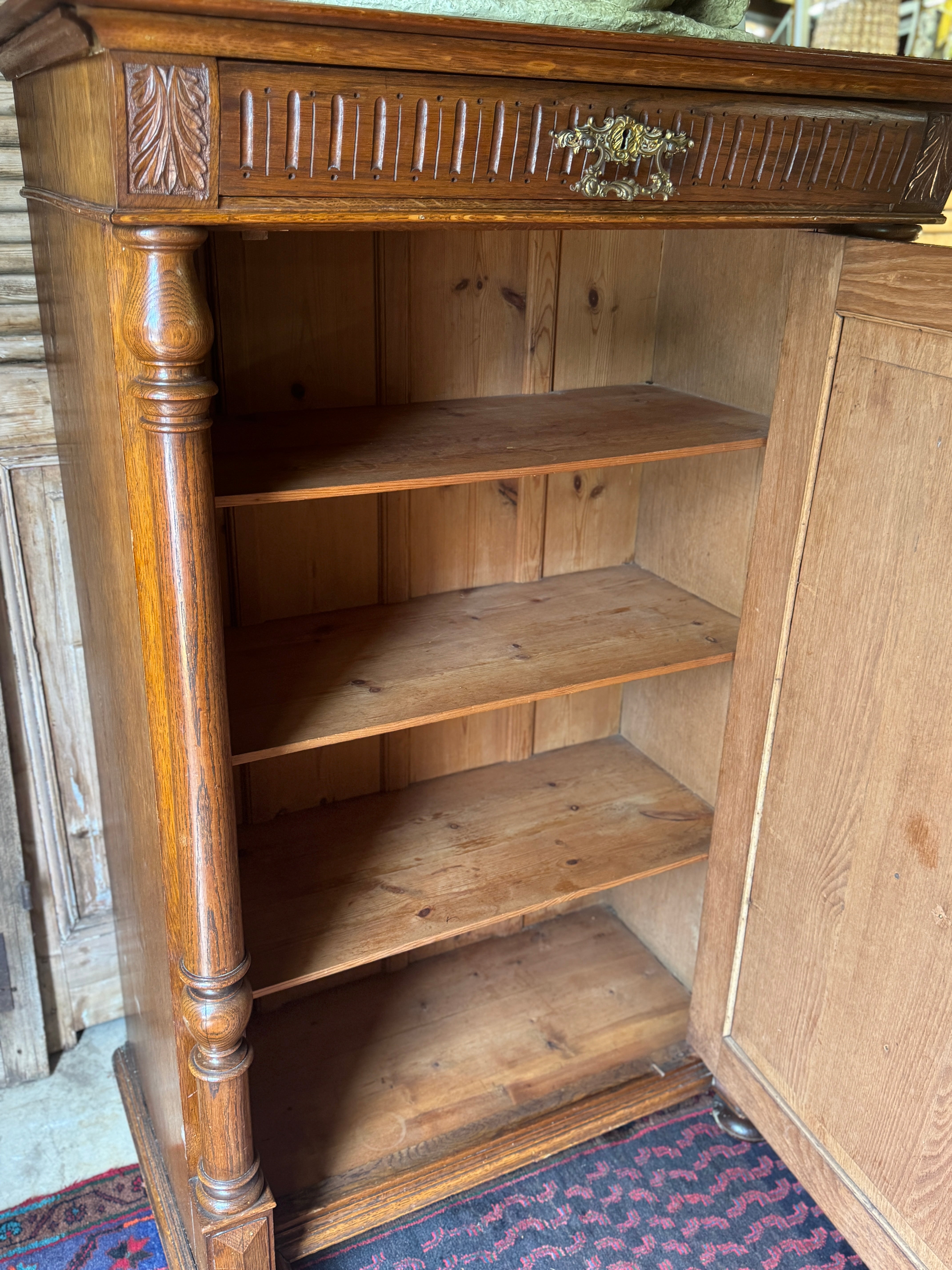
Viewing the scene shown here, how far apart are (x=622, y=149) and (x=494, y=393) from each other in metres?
0.61

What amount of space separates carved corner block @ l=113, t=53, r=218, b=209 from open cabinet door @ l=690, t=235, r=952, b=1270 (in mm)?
810

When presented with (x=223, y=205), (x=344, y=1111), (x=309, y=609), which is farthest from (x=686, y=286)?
(x=344, y=1111)

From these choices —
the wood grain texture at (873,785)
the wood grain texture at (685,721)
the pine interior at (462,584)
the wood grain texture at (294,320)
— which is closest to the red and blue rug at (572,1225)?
the pine interior at (462,584)

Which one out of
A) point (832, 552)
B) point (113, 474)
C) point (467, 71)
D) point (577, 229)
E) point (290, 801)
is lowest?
point (290, 801)

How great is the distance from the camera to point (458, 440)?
1.41 metres

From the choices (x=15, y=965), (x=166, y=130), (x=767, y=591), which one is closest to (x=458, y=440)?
(x=767, y=591)

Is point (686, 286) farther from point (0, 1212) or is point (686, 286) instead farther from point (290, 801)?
point (0, 1212)

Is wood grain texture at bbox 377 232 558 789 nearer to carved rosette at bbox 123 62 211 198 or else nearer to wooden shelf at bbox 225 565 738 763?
wooden shelf at bbox 225 565 738 763

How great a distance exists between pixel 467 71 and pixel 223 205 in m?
0.26

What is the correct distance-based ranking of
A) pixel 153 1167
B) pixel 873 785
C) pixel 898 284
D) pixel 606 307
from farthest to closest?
pixel 606 307, pixel 153 1167, pixel 873 785, pixel 898 284

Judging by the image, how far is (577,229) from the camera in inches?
46.6

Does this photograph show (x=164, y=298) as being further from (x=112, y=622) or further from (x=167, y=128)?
(x=112, y=622)

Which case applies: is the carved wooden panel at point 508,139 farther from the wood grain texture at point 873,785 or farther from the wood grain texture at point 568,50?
the wood grain texture at point 873,785

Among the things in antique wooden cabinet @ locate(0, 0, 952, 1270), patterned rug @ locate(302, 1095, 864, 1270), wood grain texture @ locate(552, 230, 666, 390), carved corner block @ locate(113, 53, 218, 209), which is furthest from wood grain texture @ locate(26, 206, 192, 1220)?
wood grain texture @ locate(552, 230, 666, 390)
